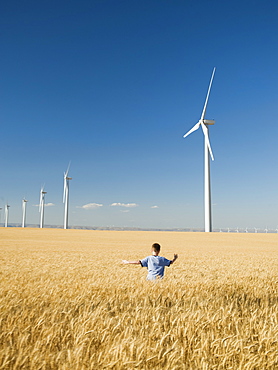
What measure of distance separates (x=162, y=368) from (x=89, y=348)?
119 centimetres

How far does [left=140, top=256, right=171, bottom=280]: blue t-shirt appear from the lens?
10.4m

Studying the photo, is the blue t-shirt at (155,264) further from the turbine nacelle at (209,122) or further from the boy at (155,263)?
the turbine nacelle at (209,122)

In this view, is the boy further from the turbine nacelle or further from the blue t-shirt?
the turbine nacelle

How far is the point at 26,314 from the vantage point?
6.29 meters

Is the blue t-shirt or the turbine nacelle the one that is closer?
the blue t-shirt

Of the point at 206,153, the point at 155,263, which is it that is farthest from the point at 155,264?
the point at 206,153

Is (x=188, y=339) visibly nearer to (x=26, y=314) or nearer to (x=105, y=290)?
(x=26, y=314)

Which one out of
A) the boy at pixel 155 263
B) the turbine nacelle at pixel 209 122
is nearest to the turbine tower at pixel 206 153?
the turbine nacelle at pixel 209 122

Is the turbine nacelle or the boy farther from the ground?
the turbine nacelle

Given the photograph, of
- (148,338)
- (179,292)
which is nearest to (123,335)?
(148,338)

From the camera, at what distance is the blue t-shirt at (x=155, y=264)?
34.0 feet

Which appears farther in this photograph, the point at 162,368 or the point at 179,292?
the point at 179,292

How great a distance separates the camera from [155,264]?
411 inches

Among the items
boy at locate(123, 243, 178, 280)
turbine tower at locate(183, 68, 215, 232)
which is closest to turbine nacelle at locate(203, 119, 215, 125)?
turbine tower at locate(183, 68, 215, 232)
